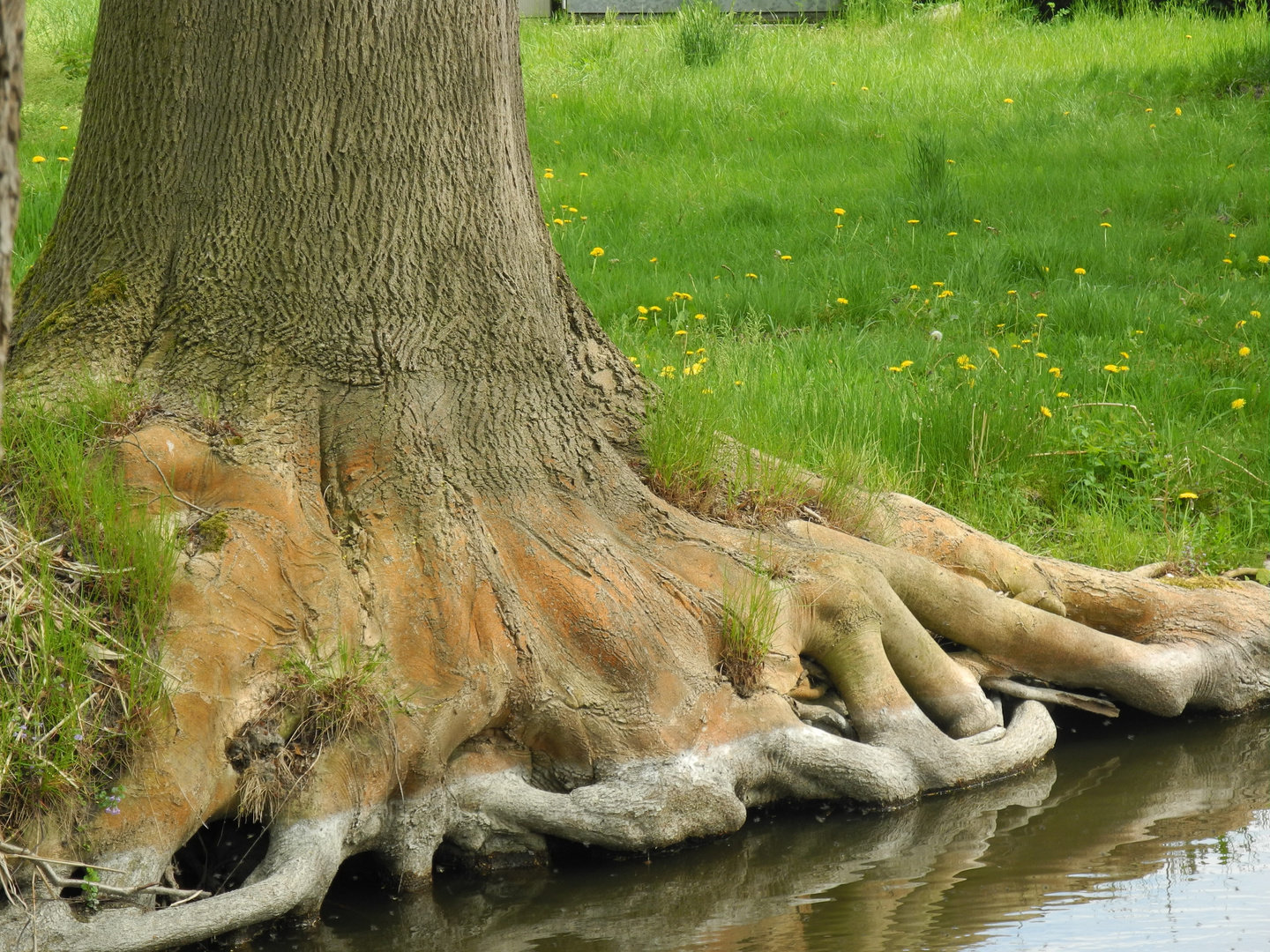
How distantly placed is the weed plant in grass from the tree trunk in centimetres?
187

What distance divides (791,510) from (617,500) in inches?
32.1

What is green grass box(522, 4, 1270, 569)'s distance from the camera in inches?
235

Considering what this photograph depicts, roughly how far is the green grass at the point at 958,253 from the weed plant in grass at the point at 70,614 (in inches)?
74.2

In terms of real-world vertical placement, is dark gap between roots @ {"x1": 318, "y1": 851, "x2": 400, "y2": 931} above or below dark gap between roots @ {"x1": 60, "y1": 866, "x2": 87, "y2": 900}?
below

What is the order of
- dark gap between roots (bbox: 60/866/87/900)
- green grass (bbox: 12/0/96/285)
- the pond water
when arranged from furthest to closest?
green grass (bbox: 12/0/96/285), the pond water, dark gap between roots (bbox: 60/866/87/900)

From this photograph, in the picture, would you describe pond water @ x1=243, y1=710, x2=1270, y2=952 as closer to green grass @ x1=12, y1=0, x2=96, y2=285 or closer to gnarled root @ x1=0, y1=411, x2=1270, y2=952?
gnarled root @ x1=0, y1=411, x2=1270, y2=952

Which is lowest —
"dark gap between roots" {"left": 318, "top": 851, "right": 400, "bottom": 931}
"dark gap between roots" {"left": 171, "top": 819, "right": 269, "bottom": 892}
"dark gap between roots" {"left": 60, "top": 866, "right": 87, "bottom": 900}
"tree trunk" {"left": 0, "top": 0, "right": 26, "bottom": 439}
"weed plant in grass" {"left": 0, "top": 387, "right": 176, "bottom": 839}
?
"dark gap between roots" {"left": 318, "top": 851, "right": 400, "bottom": 931}

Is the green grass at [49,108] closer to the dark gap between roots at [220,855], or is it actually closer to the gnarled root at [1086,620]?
the dark gap between roots at [220,855]

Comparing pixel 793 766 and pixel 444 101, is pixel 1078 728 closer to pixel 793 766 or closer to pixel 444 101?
pixel 793 766

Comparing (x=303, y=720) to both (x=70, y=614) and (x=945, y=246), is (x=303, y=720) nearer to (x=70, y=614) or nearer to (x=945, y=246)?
(x=70, y=614)

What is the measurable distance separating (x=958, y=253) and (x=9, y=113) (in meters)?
7.56

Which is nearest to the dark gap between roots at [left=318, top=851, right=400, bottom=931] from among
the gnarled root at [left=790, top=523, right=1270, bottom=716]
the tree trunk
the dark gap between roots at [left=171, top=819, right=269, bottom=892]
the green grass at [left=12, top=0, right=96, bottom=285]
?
the dark gap between roots at [left=171, top=819, right=269, bottom=892]

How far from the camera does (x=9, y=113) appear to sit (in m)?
1.59

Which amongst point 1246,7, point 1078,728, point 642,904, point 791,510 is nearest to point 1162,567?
point 1078,728
